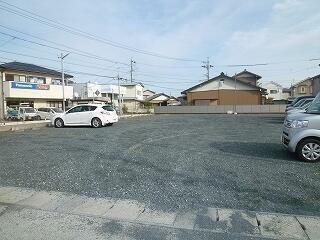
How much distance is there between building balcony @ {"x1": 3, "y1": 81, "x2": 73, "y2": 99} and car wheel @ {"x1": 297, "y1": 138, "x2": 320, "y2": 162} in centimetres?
3182

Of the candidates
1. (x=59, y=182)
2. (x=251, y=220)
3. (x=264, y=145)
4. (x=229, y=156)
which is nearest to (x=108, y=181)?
(x=59, y=182)

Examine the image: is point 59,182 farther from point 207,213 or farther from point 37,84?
point 37,84

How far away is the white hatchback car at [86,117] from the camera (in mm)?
16922

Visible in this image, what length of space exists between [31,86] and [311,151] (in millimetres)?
33132

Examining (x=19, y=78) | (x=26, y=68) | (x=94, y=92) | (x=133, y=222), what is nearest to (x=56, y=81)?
(x=26, y=68)

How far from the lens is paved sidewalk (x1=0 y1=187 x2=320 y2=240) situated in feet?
11.6

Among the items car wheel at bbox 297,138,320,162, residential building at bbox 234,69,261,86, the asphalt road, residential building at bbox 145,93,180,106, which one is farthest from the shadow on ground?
residential building at bbox 145,93,180,106

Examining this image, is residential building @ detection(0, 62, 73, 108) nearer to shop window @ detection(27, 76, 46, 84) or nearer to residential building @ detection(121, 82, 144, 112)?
shop window @ detection(27, 76, 46, 84)

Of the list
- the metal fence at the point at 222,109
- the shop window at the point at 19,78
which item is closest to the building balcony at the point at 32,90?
the shop window at the point at 19,78

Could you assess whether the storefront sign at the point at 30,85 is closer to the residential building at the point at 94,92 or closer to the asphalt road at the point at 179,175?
the residential building at the point at 94,92

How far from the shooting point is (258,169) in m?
6.12

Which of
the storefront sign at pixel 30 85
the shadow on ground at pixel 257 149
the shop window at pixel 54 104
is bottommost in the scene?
the shadow on ground at pixel 257 149

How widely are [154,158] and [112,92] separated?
43.8m

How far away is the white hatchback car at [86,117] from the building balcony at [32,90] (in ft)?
56.7
